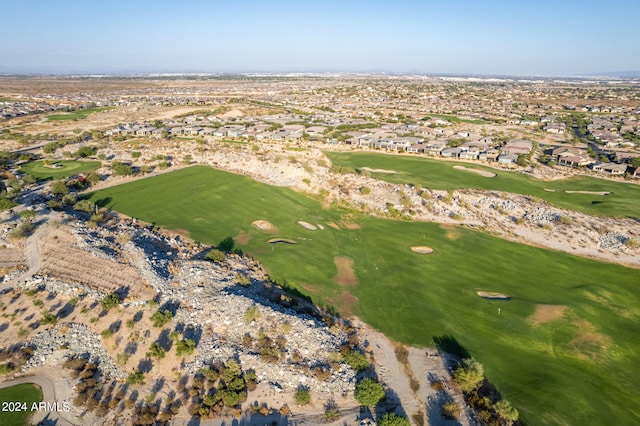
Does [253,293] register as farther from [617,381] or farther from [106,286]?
[617,381]

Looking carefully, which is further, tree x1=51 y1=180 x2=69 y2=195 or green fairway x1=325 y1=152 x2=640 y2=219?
green fairway x1=325 y1=152 x2=640 y2=219

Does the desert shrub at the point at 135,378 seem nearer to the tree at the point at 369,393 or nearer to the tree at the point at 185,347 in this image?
the tree at the point at 185,347

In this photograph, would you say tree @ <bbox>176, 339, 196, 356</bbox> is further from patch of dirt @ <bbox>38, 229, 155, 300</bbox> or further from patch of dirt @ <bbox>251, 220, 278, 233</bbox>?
patch of dirt @ <bbox>251, 220, 278, 233</bbox>

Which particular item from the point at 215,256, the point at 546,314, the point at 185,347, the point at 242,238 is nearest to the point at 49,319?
the point at 185,347

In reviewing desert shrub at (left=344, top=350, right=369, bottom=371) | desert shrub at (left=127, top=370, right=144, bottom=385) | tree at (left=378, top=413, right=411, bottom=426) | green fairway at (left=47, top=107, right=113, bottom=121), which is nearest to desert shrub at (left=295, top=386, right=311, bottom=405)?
desert shrub at (left=344, top=350, right=369, bottom=371)

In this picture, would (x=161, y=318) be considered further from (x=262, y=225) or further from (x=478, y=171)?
(x=478, y=171)

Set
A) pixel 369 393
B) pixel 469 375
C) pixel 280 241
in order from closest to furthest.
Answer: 1. pixel 369 393
2. pixel 469 375
3. pixel 280 241
